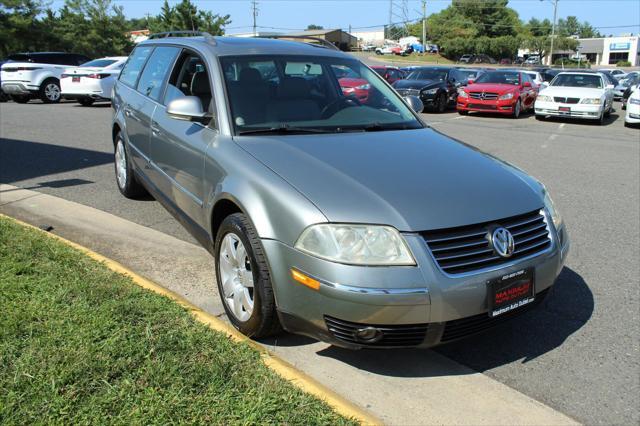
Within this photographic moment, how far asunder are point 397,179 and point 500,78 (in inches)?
680

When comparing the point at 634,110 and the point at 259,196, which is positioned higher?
the point at 259,196

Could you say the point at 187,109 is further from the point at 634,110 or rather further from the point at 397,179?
the point at 634,110

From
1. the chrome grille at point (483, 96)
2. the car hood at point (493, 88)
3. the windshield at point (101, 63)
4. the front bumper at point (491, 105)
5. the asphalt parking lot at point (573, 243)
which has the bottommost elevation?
the asphalt parking lot at point (573, 243)

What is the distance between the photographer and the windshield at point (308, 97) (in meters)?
3.89

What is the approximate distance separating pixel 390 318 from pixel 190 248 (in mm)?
2573

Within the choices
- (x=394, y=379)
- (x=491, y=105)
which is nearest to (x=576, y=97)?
(x=491, y=105)

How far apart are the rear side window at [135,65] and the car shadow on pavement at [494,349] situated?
380 cm

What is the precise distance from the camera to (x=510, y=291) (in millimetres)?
2936

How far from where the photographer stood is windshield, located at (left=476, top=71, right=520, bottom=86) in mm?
18703

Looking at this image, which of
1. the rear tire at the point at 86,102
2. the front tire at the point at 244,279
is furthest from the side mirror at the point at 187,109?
the rear tire at the point at 86,102

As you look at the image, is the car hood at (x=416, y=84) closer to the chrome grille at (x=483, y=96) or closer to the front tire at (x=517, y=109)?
the chrome grille at (x=483, y=96)

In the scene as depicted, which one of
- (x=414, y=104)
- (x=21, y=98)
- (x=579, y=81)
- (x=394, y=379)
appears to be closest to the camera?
(x=394, y=379)

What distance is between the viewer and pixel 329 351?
10.9ft

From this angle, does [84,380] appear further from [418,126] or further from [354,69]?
[354,69]
